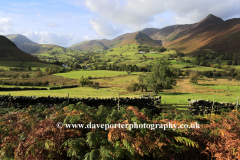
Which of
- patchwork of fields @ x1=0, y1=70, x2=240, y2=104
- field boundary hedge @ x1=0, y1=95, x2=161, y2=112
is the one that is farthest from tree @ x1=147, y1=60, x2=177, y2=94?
field boundary hedge @ x1=0, y1=95, x2=161, y2=112

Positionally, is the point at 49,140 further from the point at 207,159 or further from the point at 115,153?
the point at 207,159

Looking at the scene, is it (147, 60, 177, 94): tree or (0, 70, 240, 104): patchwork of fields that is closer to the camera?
(0, 70, 240, 104): patchwork of fields

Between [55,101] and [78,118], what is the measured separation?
39.9 ft

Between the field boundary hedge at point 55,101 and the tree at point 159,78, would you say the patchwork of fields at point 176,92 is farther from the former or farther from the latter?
the field boundary hedge at point 55,101

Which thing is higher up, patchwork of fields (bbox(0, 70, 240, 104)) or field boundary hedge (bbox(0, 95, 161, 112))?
field boundary hedge (bbox(0, 95, 161, 112))

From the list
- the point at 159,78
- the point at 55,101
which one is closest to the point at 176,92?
the point at 159,78

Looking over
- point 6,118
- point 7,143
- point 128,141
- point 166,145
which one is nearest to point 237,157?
point 166,145

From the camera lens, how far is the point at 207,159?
4270mm

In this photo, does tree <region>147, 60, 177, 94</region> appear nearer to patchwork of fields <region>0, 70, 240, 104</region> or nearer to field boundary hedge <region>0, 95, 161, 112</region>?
patchwork of fields <region>0, 70, 240, 104</region>

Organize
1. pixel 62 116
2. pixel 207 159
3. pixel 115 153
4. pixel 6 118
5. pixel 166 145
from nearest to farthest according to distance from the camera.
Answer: pixel 115 153
pixel 166 145
pixel 207 159
pixel 62 116
pixel 6 118

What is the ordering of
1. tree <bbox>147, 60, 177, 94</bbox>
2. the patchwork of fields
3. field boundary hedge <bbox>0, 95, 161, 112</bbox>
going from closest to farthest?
field boundary hedge <bbox>0, 95, 161, 112</bbox> < the patchwork of fields < tree <bbox>147, 60, 177, 94</bbox>

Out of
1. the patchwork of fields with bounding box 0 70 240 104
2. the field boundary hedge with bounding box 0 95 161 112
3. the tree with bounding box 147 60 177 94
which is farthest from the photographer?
the tree with bounding box 147 60 177 94

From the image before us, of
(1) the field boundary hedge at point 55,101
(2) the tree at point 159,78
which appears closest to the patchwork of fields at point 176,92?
(2) the tree at point 159,78

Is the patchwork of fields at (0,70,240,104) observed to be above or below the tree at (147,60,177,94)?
below
